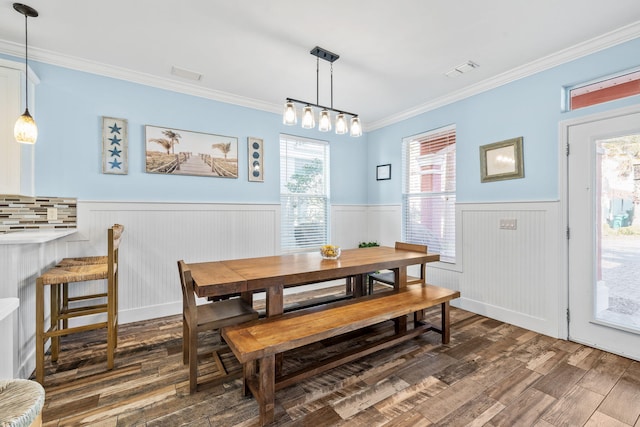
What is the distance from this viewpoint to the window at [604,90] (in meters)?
2.37

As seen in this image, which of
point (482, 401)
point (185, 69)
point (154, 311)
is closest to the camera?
point (482, 401)

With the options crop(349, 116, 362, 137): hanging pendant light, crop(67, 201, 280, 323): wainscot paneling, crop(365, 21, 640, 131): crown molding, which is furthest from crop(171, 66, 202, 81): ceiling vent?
crop(365, 21, 640, 131): crown molding

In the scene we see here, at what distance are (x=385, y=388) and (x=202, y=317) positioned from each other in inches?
54.4

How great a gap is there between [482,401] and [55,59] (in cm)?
457

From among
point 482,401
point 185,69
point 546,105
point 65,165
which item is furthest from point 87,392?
point 546,105

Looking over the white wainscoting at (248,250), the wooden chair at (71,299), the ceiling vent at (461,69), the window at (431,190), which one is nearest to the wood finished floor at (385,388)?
the wooden chair at (71,299)

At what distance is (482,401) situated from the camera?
72.5 inches

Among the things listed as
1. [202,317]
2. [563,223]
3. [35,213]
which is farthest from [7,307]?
[563,223]

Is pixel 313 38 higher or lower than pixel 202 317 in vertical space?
higher

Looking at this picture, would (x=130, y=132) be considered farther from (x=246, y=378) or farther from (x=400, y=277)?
(x=400, y=277)

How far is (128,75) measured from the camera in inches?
119

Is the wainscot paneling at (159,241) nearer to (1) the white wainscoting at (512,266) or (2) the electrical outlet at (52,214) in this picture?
(2) the electrical outlet at (52,214)

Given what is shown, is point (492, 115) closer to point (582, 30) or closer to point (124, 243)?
point (582, 30)

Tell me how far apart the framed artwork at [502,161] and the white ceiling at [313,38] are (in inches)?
28.1
